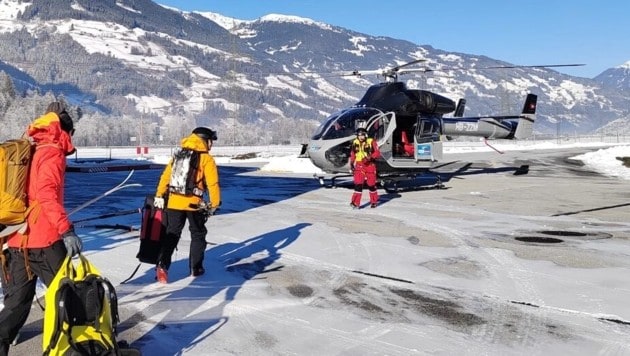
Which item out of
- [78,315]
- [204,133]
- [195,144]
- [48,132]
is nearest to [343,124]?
[204,133]

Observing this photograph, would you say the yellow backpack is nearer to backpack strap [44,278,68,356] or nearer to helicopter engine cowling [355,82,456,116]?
backpack strap [44,278,68,356]

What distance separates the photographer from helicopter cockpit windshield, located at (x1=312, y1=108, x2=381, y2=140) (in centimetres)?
1575

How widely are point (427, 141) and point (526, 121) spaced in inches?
284

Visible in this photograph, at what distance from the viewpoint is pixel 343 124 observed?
15.8 meters

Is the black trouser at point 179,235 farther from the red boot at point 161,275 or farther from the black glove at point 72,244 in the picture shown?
the black glove at point 72,244

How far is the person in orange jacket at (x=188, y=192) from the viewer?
6.28 metres

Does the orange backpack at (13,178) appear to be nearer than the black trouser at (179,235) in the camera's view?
Yes

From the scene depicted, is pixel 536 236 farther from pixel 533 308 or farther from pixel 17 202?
pixel 17 202

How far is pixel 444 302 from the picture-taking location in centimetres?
569

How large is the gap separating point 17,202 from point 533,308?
451 centimetres

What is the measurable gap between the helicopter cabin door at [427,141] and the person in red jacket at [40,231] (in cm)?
1403

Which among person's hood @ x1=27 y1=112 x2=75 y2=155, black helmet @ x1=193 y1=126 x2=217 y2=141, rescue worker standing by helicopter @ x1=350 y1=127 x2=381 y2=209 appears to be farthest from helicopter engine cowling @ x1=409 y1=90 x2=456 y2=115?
person's hood @ x1=27 y1=112 x2=75 y2=155

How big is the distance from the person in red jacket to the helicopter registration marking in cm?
1694

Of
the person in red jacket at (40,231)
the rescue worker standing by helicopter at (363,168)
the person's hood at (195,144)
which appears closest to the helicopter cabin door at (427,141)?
the rescue worker standing by helicopter at (363,168)
